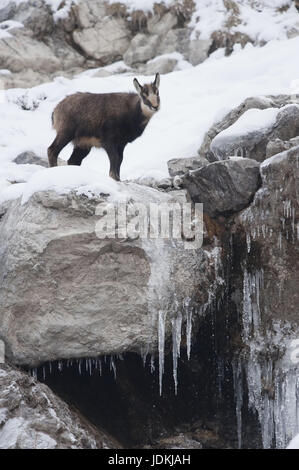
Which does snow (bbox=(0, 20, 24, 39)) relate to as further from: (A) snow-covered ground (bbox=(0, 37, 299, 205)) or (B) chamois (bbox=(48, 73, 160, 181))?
(B) chamois (bbox=(48, 73, 160, 181))

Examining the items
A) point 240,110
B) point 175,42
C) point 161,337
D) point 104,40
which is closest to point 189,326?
point 161,337

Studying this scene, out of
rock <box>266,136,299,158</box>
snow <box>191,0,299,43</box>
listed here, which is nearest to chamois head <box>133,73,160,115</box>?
rock <box>266,136,299,158</box>

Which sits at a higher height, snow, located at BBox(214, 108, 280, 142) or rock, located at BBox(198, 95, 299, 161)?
rock, located at BBox(198, 95, 299, 161)

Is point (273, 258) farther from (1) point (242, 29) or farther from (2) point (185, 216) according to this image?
(1) point (242, 29)

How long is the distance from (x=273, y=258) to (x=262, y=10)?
411 inches

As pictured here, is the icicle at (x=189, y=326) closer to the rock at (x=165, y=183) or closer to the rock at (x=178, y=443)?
the rock at (x=178, y=443)

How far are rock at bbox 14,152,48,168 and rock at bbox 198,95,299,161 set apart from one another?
93.8 inches

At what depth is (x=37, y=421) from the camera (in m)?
4.55

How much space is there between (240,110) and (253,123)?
0.96 m

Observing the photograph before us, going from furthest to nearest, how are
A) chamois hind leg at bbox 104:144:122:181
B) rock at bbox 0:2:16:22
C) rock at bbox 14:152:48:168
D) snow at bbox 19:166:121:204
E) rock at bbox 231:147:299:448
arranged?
rock at bbox 0:2:16:22 → rock at bbox 14:152:48:168 → chamois hind leg at bbox 104:144:122:181 → snow at bbox 19:166:121:204 → rock at bbox 231:147:299:448

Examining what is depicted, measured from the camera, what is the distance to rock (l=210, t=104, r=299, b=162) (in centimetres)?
663

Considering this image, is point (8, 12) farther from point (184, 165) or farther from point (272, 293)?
point (272, 293)

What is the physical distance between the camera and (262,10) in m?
14.3

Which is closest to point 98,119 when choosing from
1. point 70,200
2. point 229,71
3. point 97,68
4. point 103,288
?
point 70,200
